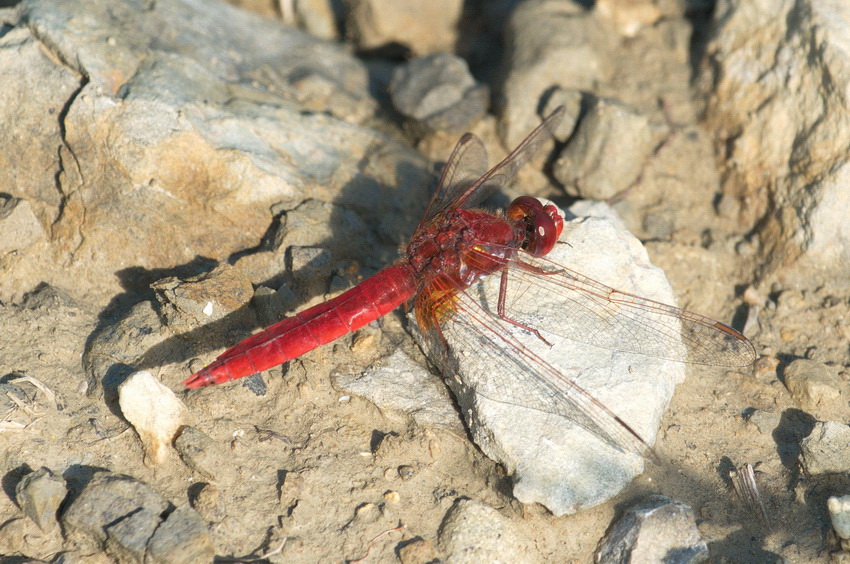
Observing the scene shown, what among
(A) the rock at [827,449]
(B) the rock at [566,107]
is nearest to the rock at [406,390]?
(A) the rock at [827,449]

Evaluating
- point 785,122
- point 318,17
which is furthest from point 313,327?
point 318,17

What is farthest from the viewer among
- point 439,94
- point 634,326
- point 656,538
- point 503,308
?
point 439,94

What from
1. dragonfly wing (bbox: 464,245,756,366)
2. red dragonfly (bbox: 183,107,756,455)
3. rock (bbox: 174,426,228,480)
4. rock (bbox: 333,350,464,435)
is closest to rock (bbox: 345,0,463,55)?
red dragonfly (bbox: 183,107,756,455)

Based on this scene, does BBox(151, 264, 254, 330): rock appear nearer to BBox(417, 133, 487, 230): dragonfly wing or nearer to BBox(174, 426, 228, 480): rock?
BBox(174, 426, 228, 480): rock

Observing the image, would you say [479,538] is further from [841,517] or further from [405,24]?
[405,24]

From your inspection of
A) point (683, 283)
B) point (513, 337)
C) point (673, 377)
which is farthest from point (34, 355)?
point (683, 283)

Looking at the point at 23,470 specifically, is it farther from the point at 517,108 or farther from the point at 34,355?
the point at 517,108

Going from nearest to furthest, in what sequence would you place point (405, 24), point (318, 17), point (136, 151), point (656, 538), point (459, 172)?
point (656, 538)
point (136, 151)
point (459, 172)
point (405, 24)
point (318, 17)
